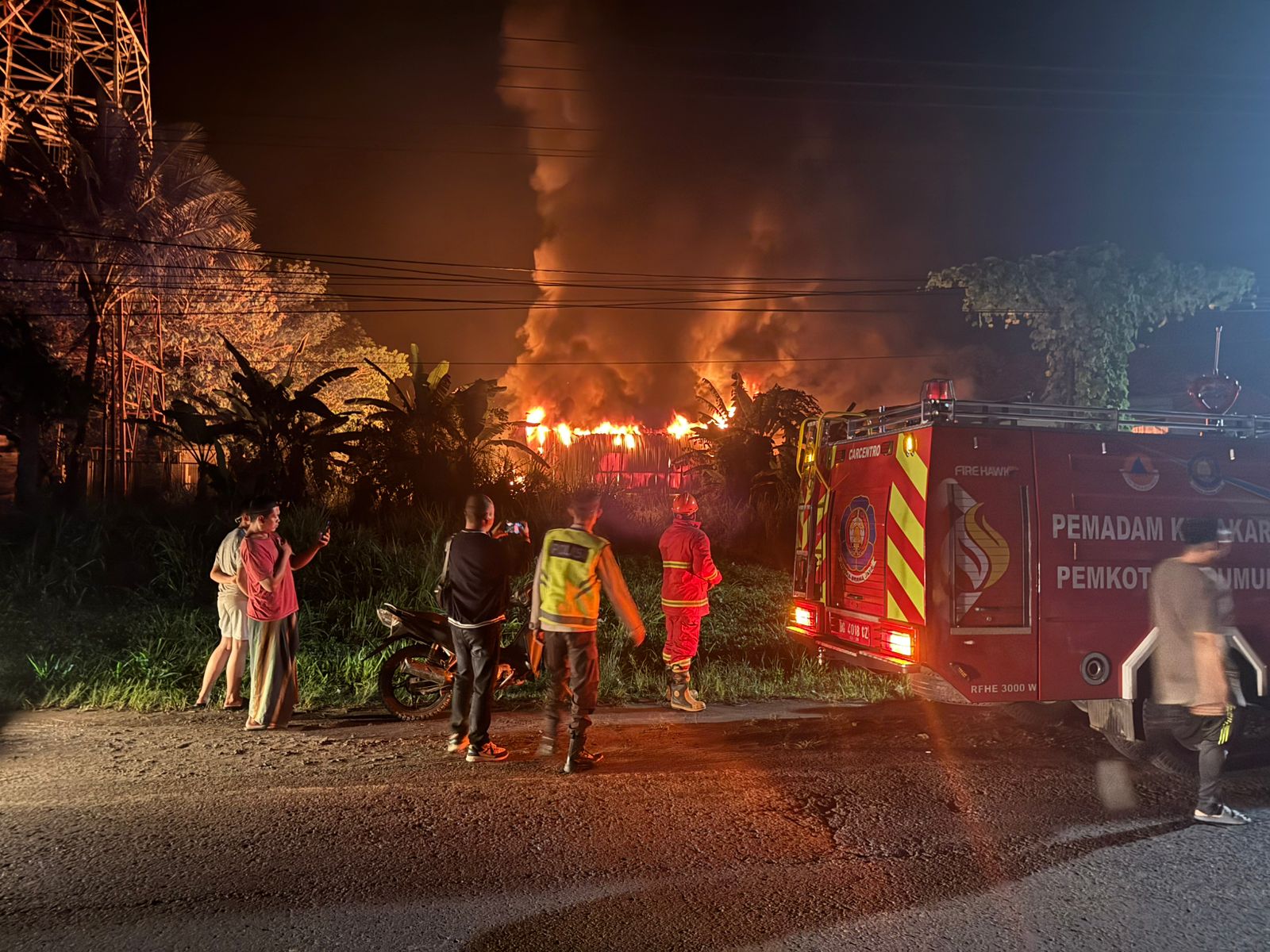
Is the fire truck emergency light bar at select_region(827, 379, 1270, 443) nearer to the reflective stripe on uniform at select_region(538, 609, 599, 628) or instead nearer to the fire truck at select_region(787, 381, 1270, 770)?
the fire truck at select_region(787, 381, 1270, 770)

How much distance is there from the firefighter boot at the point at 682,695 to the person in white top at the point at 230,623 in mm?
3520

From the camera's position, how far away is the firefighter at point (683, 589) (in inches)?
315

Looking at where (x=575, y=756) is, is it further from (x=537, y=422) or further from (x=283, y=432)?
(x=537, y=422)

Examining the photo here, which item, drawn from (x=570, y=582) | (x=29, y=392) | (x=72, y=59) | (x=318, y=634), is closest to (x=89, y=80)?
(x=72, y=59)

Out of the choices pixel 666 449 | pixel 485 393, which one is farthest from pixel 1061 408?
pixel 666 449

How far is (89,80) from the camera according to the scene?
31875 mm

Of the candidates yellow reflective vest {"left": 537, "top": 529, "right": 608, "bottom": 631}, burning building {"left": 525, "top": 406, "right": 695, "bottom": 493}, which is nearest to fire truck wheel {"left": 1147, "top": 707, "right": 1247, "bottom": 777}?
yellow reflective vest {"left": 537, "top": 529, "right": 608, "bottom": 631}

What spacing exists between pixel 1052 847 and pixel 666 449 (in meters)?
19.9

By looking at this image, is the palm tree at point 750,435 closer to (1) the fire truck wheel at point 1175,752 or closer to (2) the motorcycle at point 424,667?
(2) the motorcycle at point 424,667

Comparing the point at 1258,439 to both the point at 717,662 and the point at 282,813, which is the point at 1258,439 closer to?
the point at 717,662

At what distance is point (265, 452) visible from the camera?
1574cm

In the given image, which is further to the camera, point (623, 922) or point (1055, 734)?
point (1055, 734)

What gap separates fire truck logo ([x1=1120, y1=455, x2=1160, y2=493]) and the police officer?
356 cm

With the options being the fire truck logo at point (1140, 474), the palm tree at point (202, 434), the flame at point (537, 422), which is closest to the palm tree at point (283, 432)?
the palm tree at point (202, 434)
